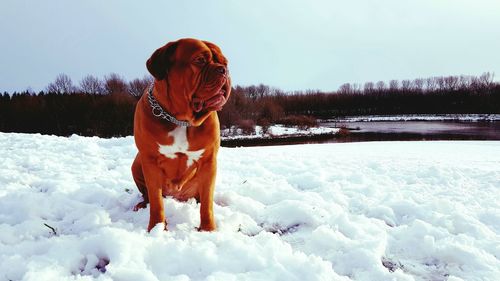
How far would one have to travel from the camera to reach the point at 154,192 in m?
2.50

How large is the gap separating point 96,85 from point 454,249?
76.0 metres

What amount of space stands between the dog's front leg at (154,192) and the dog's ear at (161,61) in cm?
68

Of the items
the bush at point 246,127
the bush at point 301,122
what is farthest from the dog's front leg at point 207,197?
the bush at point 301,122

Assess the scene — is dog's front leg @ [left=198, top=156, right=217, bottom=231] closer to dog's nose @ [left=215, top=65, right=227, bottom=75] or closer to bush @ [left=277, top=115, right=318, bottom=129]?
dog's nose @ [left=215, top=65, right=227, bottom=75]

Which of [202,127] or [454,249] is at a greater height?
[202,127]

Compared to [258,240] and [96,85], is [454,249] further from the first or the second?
[96,85]

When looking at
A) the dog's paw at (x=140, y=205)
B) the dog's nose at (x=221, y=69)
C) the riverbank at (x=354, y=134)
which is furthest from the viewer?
the riverbank at (x=354, y=134)

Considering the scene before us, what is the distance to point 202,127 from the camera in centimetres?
237

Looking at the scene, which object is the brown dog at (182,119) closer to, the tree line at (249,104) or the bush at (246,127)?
the tree line at (249,104)

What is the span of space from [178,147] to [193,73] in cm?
55

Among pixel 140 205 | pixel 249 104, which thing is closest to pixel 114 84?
pixel 249 104

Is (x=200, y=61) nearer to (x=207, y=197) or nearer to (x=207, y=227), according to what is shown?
(x=207, y=197)

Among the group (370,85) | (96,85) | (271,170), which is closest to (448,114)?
(370,85)

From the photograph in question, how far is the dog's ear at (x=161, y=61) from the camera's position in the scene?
2.21 meters
